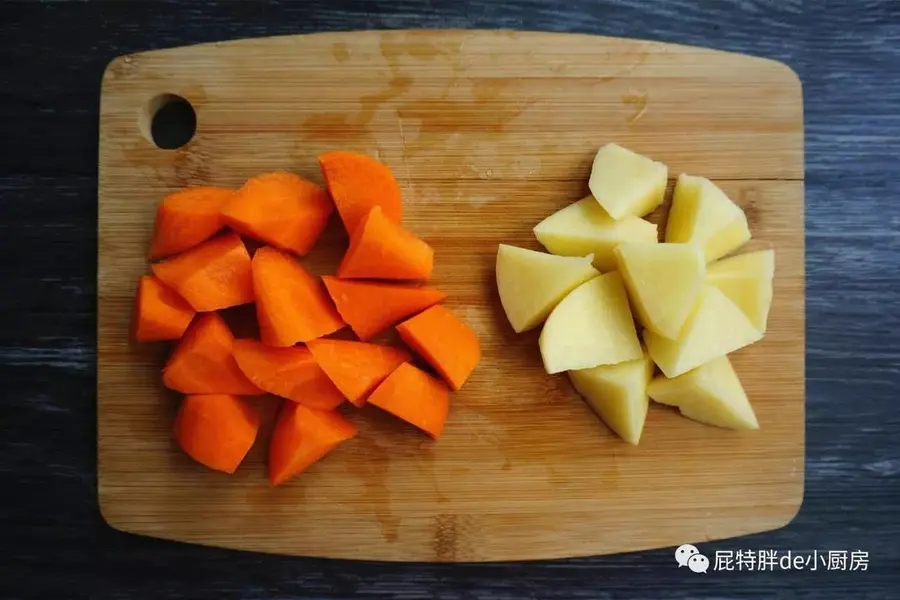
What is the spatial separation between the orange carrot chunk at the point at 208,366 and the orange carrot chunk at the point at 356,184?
45 centimetres

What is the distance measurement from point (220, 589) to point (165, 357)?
678 millimetres

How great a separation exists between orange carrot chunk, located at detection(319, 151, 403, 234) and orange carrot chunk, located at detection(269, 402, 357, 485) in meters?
0.50

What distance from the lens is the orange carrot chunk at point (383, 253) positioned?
173 cm

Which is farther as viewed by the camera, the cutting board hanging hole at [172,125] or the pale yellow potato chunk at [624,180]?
the cutting board hanging hole at [172,125]

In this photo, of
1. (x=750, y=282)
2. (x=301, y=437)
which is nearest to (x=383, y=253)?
(x=301, y=437)

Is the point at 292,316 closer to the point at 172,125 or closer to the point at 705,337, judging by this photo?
the point at 172,125

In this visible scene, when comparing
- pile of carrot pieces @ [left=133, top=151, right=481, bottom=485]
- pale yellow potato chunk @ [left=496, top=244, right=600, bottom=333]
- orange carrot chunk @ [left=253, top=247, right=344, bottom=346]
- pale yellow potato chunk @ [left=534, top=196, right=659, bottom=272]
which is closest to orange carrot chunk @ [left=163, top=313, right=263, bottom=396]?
pile of carrot pieces @ [left=133, top=151, right=481, bottom=485]

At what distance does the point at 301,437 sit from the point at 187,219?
0.64m

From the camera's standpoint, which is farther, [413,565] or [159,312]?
[413,565]

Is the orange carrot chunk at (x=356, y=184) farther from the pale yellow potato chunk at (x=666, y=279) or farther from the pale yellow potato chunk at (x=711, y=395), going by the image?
the pale yellow potato chunk at (x=711, y=395)

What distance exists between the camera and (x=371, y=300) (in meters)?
1.80

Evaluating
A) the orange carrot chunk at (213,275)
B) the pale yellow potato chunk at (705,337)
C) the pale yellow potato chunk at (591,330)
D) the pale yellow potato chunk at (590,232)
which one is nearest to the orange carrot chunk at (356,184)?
the orange carrot chunk at (213,275)

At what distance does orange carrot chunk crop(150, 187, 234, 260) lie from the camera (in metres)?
1.77

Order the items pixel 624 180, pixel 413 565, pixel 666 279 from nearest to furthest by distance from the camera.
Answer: pixel 666 279 → pixel 624 180 → pixel 413 565
